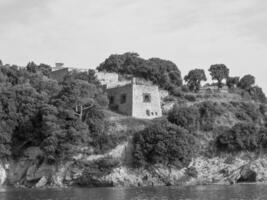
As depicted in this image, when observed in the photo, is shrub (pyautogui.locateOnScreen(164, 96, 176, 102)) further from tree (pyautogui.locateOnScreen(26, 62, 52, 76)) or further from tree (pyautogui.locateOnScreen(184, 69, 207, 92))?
tree (pyautogui.locateOnScreen(26, 62, 52, 76))

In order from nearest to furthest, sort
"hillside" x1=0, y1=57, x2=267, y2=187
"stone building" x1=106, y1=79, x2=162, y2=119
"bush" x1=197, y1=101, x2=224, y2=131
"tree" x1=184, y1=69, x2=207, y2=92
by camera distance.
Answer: "hillside" x1=0, y1=57, x2=267, y2=187 → "bush" x1=197, y1=101, x2=224, y2=131 → "stone building" x1=106, y1=79, x2=162, y2=119 → "tree" x1=184, y1=69, x2=207, y2=92

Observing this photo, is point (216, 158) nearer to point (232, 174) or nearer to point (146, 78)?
point (232, 174)

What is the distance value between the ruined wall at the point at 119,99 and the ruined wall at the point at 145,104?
0.70 meters

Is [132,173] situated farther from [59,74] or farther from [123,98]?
[59,74]

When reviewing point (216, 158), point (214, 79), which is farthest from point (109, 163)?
point (214, 79)

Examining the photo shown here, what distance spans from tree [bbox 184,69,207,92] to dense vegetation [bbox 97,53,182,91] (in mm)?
1606

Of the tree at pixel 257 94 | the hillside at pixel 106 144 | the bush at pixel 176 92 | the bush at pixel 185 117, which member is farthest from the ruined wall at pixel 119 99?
the tree at pixel 257 94

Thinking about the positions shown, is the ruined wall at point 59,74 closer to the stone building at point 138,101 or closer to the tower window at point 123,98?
the stone building at point 138,101

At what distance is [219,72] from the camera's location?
102 m

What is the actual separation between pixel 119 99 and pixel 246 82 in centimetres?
3078

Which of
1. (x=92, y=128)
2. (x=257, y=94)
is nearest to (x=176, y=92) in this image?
(x=257, y=94)

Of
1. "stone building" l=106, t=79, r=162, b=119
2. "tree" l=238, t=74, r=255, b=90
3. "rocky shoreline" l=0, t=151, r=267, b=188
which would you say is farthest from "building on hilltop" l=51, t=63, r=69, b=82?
"tree" l=238, t=74, r=255, b=90

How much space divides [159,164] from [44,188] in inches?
525

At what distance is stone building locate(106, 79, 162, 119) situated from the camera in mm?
78938
